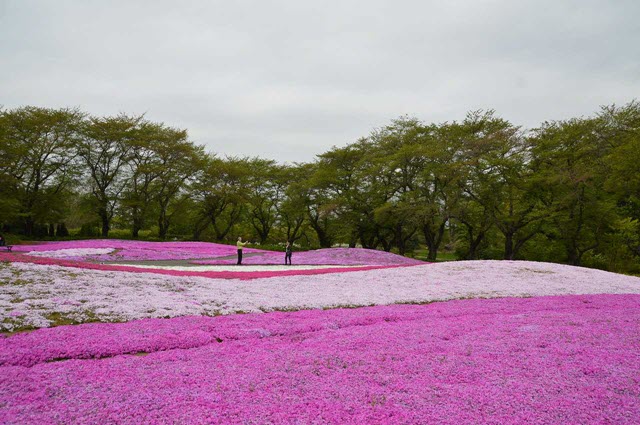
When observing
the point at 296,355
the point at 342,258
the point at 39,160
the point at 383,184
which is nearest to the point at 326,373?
the point at 296,355

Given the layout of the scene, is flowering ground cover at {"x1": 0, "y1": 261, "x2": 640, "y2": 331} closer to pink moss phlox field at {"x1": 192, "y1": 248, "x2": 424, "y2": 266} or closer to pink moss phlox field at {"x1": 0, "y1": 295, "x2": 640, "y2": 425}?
pink moss phlox field at {"x1": 0, "y1": 295, "x2": 640, "y2": 425}

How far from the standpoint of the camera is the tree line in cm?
3897

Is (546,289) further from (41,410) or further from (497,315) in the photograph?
(41,410)

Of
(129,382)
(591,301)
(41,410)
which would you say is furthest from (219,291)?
(591,301)

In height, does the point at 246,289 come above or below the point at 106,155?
below

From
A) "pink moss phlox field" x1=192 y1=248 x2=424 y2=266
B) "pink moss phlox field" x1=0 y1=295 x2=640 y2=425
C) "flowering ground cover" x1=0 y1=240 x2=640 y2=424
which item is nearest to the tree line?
"pink moss phlox field" x1=192 y1=248 x2=424 y2=266

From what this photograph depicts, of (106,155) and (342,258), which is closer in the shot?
(342,258)

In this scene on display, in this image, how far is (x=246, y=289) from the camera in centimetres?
1686

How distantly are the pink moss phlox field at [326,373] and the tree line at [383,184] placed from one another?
3268 centimetres

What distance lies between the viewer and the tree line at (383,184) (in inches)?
1534

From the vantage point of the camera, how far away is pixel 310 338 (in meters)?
9.23

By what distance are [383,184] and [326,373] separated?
1836 inches

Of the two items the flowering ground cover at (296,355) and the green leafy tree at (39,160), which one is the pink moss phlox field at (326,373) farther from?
the green leafy tree at (39,160)

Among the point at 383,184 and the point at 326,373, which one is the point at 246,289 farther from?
the point at 383,184
